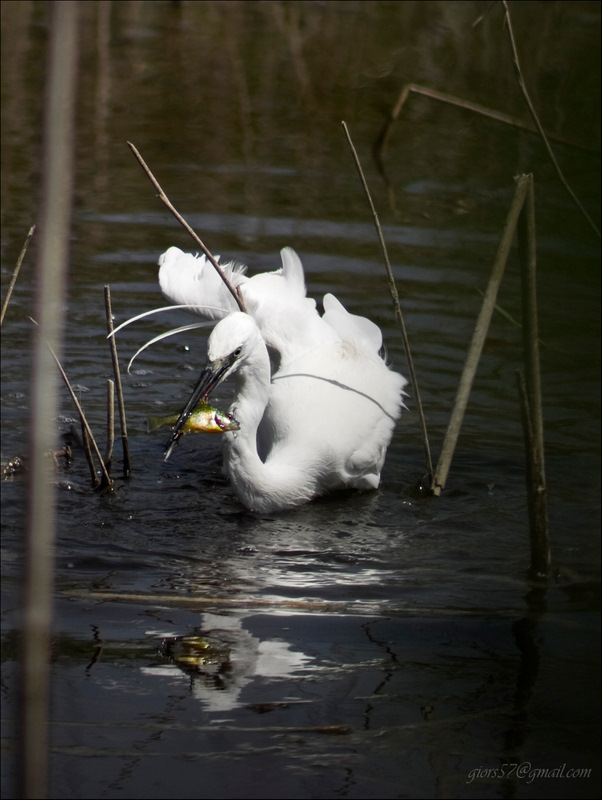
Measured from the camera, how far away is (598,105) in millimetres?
2014

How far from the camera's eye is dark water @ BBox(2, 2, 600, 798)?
2451 millimetres

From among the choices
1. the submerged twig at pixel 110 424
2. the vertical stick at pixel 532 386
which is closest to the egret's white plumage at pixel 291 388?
the submerged twig at pixel 110 424

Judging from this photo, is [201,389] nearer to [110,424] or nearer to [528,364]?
[110,424]

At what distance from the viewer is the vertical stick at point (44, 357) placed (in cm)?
77

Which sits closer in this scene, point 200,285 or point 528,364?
point 528,364

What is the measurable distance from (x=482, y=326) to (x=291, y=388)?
1197 millimetres

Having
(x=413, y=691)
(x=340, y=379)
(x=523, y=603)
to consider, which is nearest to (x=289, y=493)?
(x=340, y=379)

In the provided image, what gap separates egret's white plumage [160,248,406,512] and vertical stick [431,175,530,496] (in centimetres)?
54

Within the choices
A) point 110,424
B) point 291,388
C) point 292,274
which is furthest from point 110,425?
point 292,274

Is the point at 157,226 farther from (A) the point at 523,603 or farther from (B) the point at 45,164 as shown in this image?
(B) the point at 45,164

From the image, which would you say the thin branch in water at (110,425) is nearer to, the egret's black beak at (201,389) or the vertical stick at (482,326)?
the egret's black beak at (201,389)

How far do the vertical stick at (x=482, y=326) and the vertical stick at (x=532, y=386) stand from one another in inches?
1.0

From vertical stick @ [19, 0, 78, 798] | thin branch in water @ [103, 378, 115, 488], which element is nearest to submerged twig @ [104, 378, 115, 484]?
thin branch in water @ [103, 378, 115, 488]

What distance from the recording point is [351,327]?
468cm
